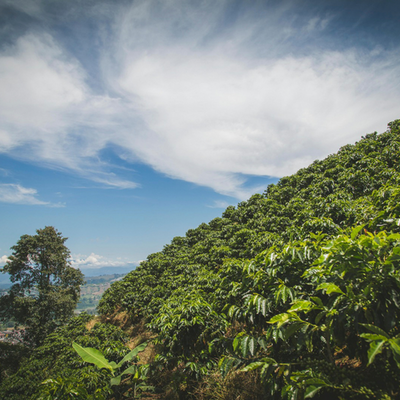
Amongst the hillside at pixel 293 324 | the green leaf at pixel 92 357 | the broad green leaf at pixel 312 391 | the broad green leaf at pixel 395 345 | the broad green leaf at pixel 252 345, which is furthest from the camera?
the green leaf at pixel 92 357

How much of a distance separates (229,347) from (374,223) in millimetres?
3458

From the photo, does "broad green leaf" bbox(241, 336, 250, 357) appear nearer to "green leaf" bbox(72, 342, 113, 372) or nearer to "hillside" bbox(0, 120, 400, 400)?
"hillside" bbox(0, 120, 400, 400)

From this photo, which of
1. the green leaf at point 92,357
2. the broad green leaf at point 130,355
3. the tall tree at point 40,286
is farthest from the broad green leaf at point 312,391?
the tall tree at point 40,286

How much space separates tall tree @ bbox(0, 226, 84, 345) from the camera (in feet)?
70.4

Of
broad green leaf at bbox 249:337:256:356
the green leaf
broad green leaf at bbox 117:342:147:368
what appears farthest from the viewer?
broad green leaf at bbox 117:342:147:368

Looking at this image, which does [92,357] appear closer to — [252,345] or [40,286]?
[252,345]

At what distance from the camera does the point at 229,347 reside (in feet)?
12.6

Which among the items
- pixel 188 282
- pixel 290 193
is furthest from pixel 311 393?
pixel 290 193

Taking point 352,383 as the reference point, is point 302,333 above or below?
above

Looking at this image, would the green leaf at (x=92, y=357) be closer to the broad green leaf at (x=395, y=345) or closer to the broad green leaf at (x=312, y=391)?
the broad green leaf at (x=312, y=391)

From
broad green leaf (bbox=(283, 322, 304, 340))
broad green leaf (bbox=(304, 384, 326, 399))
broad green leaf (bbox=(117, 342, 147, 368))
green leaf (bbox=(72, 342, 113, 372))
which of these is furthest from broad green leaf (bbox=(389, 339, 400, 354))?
broad green leaf (bbox=(117, 342, 147, 368))

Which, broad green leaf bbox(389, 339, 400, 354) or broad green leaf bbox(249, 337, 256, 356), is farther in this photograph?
broad green leaf bbox(249, 337, 256, 356)

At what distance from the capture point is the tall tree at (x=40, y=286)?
845 inches

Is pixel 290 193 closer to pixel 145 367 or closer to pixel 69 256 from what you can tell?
pixel 145 367
